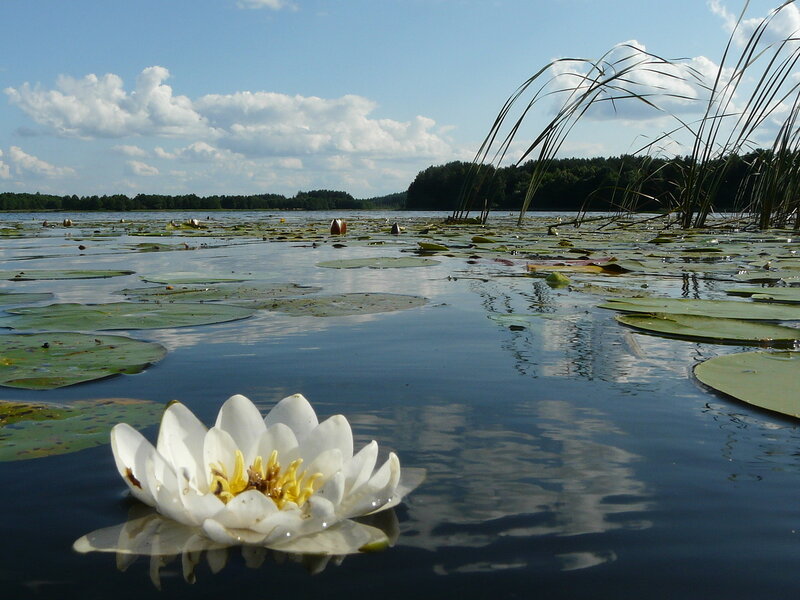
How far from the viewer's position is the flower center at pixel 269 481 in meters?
1.00

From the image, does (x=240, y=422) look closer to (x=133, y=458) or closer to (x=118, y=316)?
(x=133, y=458)

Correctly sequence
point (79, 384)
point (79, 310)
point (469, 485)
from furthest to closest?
point (79, 310)
point (79, 384)
point (469, 485)

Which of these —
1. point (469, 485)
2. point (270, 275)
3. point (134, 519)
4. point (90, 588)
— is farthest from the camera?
point (270, 275)

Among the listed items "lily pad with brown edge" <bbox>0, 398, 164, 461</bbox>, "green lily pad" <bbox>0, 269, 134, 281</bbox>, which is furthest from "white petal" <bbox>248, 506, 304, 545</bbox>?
"green lily pad" <bbox>0, 269, 134, 281</bbox>

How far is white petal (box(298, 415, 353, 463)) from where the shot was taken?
42.3 inches

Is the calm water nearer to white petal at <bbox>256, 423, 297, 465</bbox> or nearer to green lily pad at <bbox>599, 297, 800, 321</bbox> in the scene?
white petal at <bbox>256, 423, 297, 465</bbox>

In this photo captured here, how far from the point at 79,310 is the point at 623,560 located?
270cm

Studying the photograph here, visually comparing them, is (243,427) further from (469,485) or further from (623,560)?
(623,560)

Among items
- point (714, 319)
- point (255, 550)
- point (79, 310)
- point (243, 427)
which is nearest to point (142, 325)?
point (79, 310)

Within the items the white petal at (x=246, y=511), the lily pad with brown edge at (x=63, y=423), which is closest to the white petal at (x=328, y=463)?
the white petal at (x=246, y=511)

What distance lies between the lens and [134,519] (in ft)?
3.48

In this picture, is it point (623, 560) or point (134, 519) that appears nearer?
point (623, 560)

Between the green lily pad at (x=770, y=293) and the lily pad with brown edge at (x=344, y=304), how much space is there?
157cm

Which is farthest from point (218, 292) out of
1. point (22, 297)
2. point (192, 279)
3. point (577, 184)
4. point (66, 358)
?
point (577, 184)
